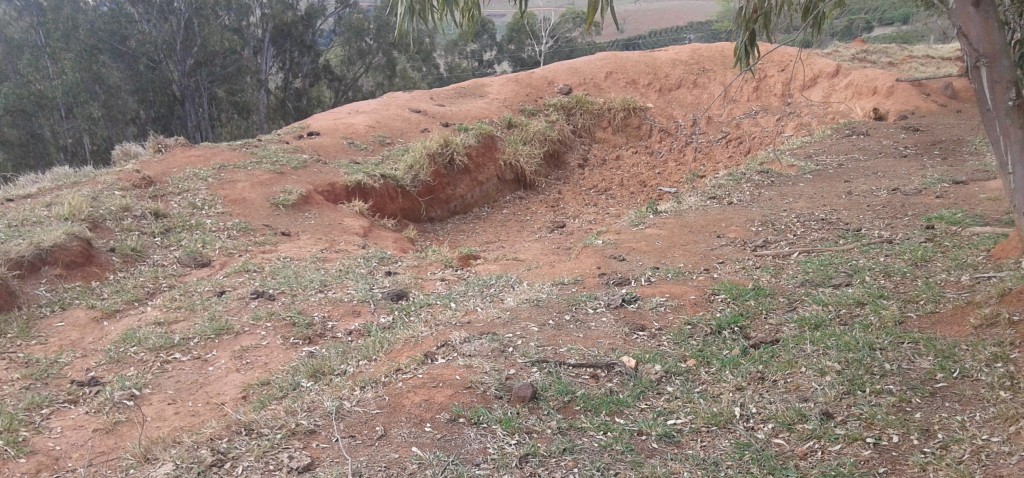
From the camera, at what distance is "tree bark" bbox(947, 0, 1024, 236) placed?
3.53m

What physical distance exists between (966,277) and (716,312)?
4.95ft

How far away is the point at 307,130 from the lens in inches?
377

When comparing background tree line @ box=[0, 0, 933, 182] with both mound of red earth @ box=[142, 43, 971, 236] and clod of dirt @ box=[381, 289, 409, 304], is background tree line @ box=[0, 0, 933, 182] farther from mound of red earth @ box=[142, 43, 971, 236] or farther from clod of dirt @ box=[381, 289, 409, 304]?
clod of dirt @ box=[381, 289, 409, 304]

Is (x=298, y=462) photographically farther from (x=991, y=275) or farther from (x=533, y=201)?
(x=533, y=201)

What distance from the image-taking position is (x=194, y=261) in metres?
5.94

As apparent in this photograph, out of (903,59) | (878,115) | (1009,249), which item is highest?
(903,59)

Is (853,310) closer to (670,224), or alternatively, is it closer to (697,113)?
(670,224)

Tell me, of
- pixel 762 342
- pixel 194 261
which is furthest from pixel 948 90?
pixel 194 261

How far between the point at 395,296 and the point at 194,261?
2083mm

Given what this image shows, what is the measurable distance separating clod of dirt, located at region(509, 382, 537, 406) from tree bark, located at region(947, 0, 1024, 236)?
9.37 feet

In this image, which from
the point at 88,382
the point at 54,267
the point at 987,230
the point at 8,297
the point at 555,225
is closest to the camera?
the point at 88,382

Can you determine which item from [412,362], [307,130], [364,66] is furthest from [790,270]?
[364,66]

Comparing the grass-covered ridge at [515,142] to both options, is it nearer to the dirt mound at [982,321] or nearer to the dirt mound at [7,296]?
the dirt mound at [7,296]

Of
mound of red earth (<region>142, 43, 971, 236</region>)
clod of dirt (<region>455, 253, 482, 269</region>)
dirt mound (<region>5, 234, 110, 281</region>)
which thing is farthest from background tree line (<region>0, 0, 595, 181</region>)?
dirt mound (<region>5, 234, 110, 281</region>)
